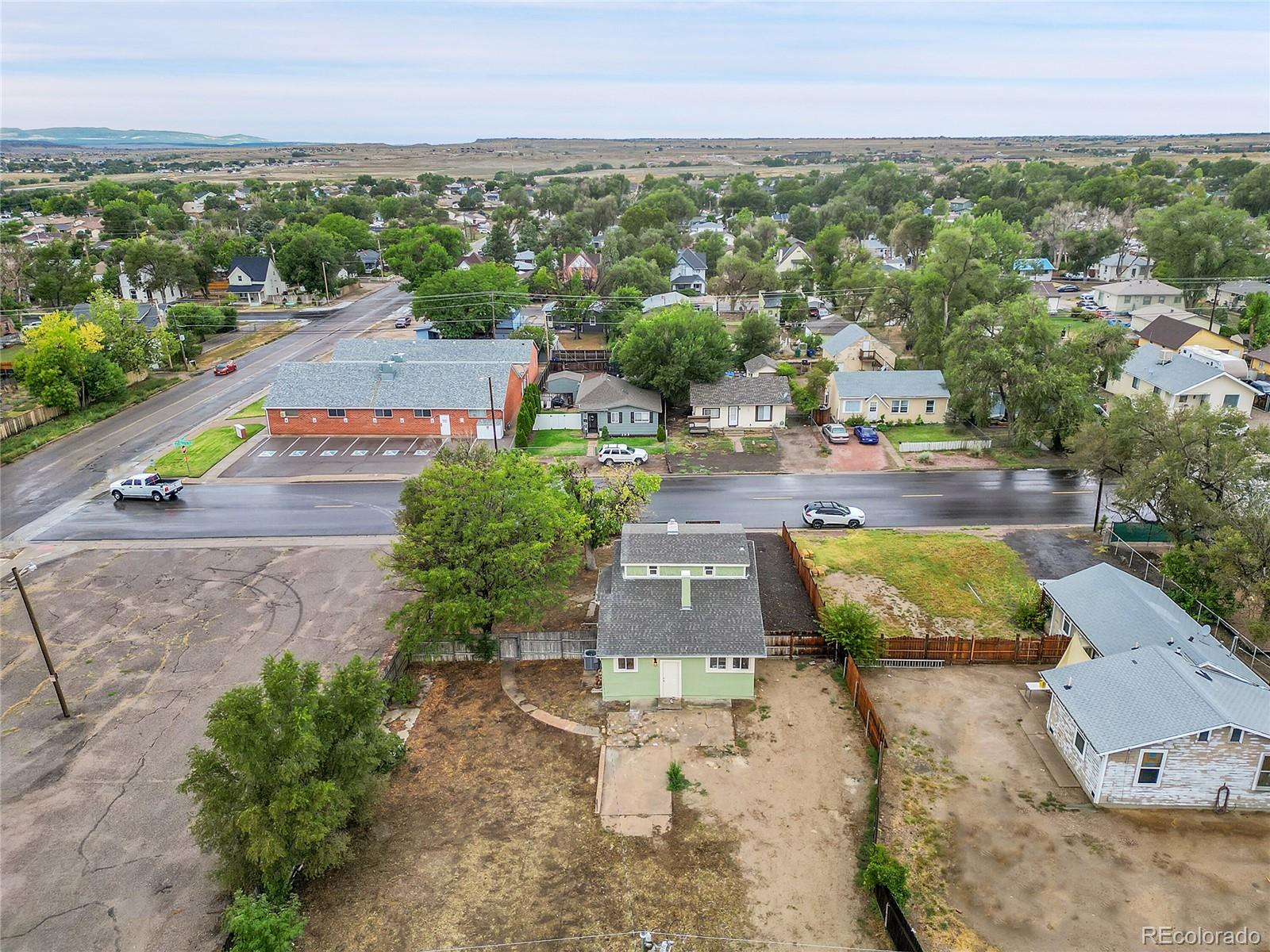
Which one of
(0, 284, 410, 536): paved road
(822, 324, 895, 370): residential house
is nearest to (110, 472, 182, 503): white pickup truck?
(0, 284, 410, 536): paved road

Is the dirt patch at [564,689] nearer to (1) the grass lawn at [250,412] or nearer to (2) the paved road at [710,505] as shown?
(2) the paved road at [710,505]

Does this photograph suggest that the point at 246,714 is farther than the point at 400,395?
No

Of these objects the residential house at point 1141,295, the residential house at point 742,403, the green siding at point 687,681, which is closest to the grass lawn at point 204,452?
the residential house at point 742,403

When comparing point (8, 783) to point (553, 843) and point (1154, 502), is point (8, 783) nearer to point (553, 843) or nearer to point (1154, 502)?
point (553, 843)

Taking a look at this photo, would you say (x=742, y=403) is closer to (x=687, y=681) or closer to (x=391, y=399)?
(x=391, y=399)

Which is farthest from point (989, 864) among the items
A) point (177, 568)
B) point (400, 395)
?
point (400, 395)

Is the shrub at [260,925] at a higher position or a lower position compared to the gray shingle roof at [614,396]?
lower

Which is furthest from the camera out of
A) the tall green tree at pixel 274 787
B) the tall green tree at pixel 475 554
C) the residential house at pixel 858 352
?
the residential house at pixel 858 352
